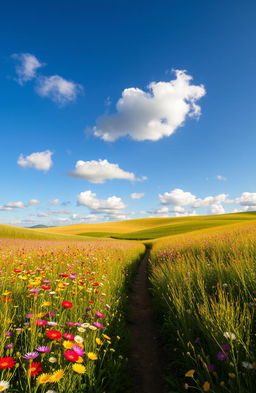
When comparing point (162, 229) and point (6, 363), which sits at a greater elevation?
point (6, 363)

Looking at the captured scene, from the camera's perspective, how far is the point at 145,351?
407 cm

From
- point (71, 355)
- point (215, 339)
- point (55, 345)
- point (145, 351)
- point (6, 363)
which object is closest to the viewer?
point (6, 363)

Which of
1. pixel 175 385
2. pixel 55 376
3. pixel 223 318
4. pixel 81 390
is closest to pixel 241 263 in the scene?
pixel 223 318

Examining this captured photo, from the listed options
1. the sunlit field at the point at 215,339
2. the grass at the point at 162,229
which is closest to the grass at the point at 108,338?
the sunlit field at the point at 215,339

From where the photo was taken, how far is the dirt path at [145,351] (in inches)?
126

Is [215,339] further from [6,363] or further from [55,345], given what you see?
[6,363]

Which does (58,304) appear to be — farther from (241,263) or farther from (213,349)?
(241,263)

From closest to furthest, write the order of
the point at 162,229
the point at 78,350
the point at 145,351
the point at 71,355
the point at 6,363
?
the point at 6,363
the point at 71,355
the point at 78,350
the point at 145,351
the point at 162,229

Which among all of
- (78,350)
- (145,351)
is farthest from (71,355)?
(145,351)

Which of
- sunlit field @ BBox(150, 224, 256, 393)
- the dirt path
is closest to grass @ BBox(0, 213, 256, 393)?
sunlit field @ BBox(150, 224, 256, 393)

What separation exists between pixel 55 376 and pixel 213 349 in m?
2.11

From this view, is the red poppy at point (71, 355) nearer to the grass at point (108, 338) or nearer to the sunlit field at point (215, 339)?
the grass at point (108, 338)

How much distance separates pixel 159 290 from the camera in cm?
593

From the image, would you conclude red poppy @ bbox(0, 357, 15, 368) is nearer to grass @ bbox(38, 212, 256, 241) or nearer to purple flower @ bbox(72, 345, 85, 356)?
purple flower @ bbox(72, 345, 85, 356)
